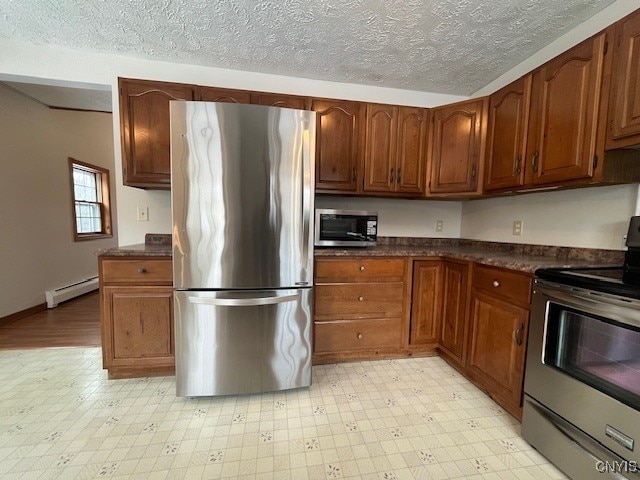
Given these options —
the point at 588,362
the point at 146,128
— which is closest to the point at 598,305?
the point at 588,362

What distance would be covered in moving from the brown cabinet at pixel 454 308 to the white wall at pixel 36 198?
4.35m

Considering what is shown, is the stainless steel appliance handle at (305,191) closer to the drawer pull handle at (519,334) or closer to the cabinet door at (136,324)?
the cabinet door at (136,324)

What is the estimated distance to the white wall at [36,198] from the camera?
9.37ft

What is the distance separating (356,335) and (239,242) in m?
1.21

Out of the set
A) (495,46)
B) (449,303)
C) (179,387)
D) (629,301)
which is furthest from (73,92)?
(629,301)

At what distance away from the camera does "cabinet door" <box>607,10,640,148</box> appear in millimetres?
1216

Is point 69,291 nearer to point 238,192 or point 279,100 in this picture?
point 238,192

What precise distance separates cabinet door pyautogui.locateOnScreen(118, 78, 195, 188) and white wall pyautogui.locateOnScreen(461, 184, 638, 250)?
2704 mm

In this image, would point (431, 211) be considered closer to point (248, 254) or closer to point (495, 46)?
point (495, 46)

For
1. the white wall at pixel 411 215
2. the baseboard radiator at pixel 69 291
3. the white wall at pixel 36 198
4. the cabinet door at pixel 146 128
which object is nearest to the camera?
the cabinet door at pixel 146 128

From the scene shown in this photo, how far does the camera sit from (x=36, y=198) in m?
3.22

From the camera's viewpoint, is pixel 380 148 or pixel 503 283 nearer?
pixel 503 283

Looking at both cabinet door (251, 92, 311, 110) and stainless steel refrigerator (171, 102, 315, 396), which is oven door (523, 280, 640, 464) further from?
cabinet door (251, 92, 311, 110)

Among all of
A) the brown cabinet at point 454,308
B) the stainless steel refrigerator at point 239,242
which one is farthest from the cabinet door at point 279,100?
the brown cabinet at point 454,308
